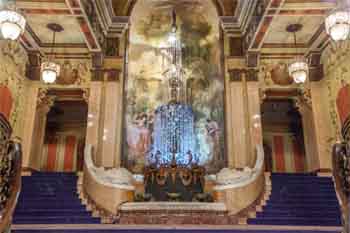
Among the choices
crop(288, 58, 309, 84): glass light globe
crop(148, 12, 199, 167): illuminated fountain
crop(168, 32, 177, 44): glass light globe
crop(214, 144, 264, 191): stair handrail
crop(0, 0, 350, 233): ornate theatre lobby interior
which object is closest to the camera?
crop(0, 0, 350, 233): ornate theatre lobby interior

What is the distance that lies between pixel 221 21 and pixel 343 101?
14.5ft

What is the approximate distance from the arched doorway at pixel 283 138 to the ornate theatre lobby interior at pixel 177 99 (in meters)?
2.80

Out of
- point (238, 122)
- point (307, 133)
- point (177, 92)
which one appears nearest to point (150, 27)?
point (177, 92)

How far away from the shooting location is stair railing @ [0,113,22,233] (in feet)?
9.19

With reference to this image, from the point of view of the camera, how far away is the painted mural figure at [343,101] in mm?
9705

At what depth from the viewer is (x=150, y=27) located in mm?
12094

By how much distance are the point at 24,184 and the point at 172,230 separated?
461 cm

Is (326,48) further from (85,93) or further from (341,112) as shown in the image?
(85,93)

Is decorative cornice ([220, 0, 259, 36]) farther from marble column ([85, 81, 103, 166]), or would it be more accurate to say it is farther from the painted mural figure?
marble column ([85, 81, 103, 166])

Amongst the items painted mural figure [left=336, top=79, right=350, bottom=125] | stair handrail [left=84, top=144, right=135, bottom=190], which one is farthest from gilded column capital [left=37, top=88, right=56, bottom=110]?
painted mural figure [left=336, top=79, right=350, bottom=125]

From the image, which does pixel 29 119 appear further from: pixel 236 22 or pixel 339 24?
pixel 339 24

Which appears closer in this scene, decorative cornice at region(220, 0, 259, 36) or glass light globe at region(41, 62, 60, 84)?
glass light globe at region(41, 62, 60, 84)

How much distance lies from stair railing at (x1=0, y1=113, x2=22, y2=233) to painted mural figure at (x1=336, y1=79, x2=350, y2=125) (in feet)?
28.8

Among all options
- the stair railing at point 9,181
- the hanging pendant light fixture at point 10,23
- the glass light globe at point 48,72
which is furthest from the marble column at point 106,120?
the stair railing at point 9,181
